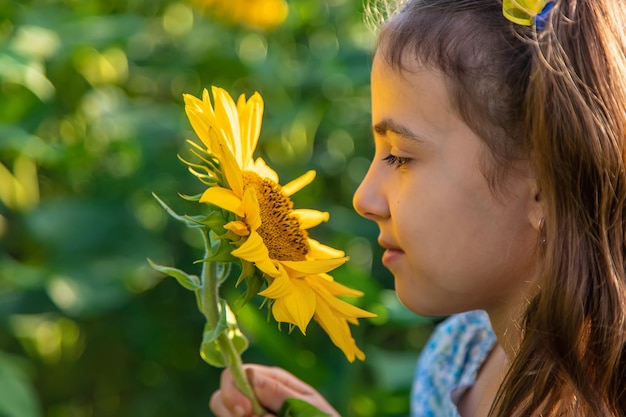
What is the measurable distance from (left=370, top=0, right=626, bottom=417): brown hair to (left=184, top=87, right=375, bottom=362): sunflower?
153 millimetres

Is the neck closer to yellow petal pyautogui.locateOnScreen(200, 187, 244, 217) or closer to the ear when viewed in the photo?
the ear

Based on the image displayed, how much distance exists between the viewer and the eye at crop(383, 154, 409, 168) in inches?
Answer: 34.5

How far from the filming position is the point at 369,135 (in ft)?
5.95

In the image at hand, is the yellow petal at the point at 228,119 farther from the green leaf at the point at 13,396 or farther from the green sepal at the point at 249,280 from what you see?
the green leaf at the point at 13,396

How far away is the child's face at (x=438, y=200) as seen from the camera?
85cm

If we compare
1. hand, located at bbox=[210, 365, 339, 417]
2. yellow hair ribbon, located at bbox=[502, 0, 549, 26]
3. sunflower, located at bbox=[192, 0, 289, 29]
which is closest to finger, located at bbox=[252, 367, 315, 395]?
hand, located at bbox=[210, 365, 339, 417]

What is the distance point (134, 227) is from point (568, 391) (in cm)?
86

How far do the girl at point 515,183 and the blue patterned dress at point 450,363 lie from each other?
0.21 metres

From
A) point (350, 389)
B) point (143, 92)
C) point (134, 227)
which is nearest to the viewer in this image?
point (350, 389)

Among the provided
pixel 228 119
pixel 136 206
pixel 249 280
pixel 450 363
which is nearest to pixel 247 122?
pixel 228 119

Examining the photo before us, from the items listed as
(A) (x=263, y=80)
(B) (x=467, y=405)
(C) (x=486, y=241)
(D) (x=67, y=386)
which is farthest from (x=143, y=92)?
(C) (x=486, y=241)

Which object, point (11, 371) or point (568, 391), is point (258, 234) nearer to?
point (568, 391)

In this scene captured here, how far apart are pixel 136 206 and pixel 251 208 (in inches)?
32.7

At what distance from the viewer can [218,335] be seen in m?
0.77
